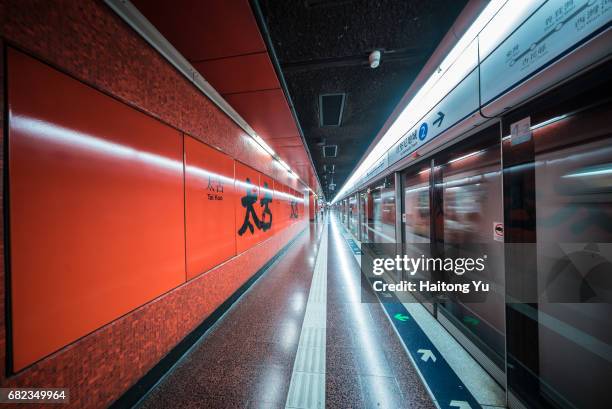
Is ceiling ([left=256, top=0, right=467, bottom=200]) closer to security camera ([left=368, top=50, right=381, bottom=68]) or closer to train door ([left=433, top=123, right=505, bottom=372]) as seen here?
security camera ([left=368, top=50, right=381, bottom=68])

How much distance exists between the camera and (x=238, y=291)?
3035 millimetres

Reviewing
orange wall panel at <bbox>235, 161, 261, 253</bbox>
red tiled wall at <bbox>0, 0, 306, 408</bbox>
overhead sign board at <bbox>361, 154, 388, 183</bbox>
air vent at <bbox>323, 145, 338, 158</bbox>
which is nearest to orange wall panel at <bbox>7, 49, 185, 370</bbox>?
red tiled wall at <bbox>0, 0, 306, 408</bbox>

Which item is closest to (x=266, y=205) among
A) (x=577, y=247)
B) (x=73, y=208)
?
(x=73, y=208)

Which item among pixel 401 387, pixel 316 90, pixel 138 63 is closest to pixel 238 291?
pixel 401 387

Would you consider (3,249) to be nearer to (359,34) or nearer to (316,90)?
(359,34)

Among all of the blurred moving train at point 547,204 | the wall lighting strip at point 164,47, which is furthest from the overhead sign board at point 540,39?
the wall lighting strip at point 164,47

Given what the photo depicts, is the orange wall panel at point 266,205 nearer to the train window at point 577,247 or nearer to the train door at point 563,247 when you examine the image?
the train door at point 563,247

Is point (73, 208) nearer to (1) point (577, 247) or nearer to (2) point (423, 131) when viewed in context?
(2) point (423, 131)

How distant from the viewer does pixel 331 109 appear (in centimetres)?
291

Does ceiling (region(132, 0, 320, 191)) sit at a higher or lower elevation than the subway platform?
higher

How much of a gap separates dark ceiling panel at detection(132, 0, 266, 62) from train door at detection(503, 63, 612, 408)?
1977 mm

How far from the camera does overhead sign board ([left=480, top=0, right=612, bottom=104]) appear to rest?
2.65 ft

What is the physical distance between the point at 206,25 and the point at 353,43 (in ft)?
4.07

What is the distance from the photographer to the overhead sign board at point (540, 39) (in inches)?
31.8
